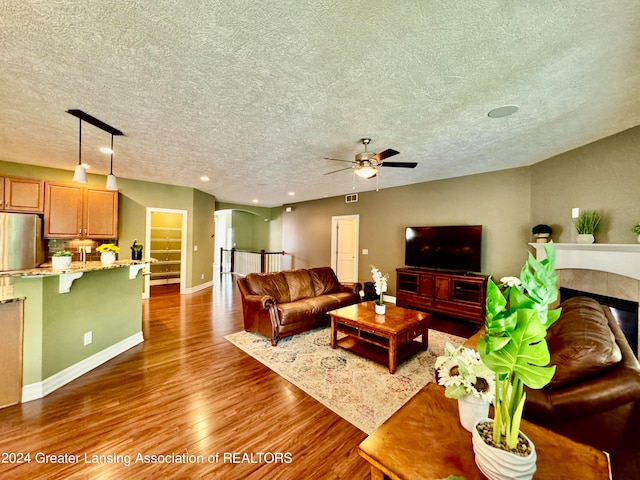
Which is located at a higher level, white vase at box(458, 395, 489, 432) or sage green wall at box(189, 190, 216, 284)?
sage green wall at box(189, 190, 216, 284)

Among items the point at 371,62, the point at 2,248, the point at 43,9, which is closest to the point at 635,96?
the point at 371,62

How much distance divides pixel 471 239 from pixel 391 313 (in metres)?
2.36

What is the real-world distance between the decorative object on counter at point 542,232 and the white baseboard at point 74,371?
578cm

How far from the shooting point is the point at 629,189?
268cm

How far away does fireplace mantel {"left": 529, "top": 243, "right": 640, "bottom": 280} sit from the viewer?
255 centimetres

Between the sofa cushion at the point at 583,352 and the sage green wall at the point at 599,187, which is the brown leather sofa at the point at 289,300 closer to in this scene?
the sofa cushion at the point at 583,352

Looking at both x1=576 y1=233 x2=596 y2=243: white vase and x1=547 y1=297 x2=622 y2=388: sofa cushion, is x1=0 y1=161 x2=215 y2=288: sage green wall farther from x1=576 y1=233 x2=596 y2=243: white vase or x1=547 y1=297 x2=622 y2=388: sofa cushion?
x1=576 y1=233 x2=596 y2=243: white vase

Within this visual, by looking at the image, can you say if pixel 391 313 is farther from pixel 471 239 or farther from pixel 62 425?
pixel 62 425

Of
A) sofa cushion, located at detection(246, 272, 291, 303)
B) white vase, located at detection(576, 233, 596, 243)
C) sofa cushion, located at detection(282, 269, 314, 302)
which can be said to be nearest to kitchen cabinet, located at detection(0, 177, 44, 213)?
sofa cushion, located at detection(246, 272, 291, 303)

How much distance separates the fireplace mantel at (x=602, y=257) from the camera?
8.38 feet

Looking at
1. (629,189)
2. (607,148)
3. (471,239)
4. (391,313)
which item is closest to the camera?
(629,189)

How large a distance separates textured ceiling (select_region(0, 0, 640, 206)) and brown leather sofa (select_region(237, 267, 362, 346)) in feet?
6.67

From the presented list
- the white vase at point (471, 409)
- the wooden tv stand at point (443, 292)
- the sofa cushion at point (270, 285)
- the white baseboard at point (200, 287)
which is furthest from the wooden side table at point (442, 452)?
the white baseboard at point (200, 287)

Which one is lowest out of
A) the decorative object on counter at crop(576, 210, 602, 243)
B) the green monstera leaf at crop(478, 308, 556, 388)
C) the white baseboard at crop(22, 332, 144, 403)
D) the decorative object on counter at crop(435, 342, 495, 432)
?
the white baseboard at crop(22, 332, 144, 403)
